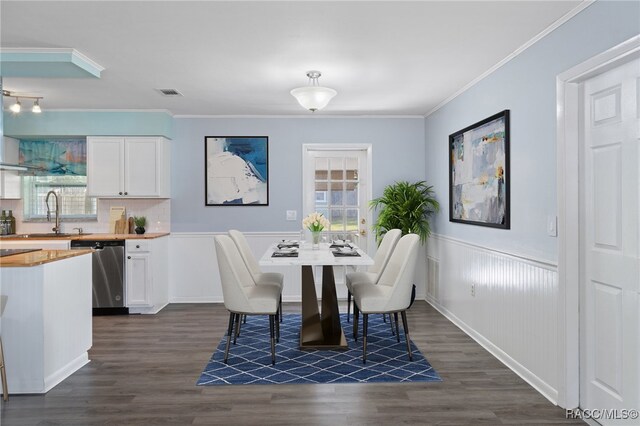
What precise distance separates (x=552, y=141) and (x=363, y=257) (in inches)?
63.6

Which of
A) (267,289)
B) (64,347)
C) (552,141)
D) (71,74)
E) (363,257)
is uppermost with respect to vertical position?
(71,74)

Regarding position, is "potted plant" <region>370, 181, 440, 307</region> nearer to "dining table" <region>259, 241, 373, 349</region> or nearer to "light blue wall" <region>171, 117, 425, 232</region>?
"light blue wall" <region>171, 117, 425, 232</region>

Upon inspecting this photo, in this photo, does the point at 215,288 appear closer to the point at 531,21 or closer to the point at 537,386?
the point at 537,386

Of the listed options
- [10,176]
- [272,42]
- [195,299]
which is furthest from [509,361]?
[10,176]

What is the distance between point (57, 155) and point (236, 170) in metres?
2.24

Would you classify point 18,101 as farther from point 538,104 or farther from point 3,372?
point 538,104

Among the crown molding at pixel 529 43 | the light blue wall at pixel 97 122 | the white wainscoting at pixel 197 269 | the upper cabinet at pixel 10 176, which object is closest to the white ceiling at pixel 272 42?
the crown molding at pixel 529 43

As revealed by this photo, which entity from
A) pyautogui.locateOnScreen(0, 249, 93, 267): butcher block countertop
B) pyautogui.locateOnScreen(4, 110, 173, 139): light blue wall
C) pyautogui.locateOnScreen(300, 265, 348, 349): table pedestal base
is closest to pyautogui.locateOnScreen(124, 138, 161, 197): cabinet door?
pyautogui.locateOnScreen(4, 110, 173, 139): light blue wall

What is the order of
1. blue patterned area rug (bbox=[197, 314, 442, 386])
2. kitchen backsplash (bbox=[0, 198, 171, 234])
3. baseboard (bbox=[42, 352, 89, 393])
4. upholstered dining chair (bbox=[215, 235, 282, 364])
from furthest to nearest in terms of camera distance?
kitchen backsplash (bbox=[0, 198, 171, 234]) < upholstered dining chair (bbox=[215, 235, 282, 364]) < blue patterned area rug (bbox=[197, 314, 442, 386]) < baseboard (bbox=[42, 352, 89, 393])

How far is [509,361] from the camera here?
3.60 meters

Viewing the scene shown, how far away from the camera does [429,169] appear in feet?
19.8

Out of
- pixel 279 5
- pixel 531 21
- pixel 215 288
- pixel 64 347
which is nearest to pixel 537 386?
pixel 531 21

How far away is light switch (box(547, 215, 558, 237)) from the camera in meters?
2.94

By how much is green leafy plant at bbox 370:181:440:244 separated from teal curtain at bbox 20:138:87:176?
3.73 metres
